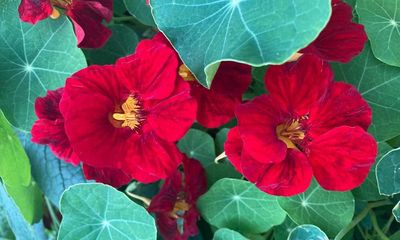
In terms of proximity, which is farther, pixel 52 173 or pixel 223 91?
pixel 52 173

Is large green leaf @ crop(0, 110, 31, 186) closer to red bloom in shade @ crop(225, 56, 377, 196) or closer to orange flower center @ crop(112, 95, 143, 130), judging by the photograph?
orange flower center @ crop(112, 95, 143, 130)

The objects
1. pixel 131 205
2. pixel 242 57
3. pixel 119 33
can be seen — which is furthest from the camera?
pixel 119 33

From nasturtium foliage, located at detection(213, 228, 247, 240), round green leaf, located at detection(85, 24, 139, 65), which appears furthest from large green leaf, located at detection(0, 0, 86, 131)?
nasturtium foliage, located at detection(213, 228, 247, 240)

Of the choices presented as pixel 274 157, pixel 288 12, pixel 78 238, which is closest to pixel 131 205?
pixel 78 238

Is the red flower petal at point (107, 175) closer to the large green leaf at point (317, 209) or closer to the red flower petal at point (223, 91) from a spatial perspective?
the red flower petal at point (223, 91)

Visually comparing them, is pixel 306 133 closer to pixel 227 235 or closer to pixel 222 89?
pixel 222 89

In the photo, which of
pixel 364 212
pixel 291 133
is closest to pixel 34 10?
pixel 291 133

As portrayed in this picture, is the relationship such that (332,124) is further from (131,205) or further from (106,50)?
(106,50)
